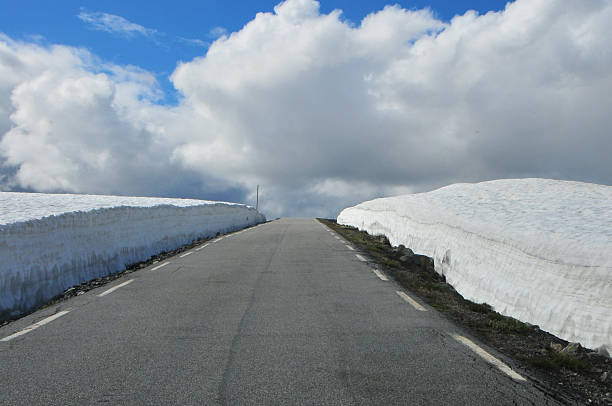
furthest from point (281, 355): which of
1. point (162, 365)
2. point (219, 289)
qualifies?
point (219, 289)

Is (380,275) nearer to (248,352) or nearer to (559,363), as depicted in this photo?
(559,363)

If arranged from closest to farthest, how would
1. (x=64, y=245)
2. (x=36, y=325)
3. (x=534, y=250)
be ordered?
(x=36, y=325)
(x=534, y=250)
(x=64, y=245)

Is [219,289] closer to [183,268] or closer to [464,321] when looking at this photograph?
[183,268]

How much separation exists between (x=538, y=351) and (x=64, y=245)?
8.84 metres

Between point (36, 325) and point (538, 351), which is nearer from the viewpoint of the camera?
point (538, 351)

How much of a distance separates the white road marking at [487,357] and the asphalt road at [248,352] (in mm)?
41

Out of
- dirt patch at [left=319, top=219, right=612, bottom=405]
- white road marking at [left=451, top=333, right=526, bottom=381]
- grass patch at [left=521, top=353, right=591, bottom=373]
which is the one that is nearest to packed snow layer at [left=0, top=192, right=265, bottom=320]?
white road marking at [left=451, top=333, right=526, bottom=381]

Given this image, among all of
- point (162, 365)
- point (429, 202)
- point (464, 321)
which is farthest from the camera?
point (429, 202)

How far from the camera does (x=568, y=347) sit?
209 inches

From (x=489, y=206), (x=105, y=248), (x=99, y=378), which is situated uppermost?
(x=489, y=206)

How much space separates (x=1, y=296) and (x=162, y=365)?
4.38 m

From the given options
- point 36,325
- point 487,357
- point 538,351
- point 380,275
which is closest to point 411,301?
point 538,351

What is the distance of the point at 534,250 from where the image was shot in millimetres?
7000

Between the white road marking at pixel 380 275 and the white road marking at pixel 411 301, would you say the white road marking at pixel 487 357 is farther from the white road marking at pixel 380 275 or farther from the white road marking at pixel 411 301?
the white road marking at pixel 380 275
